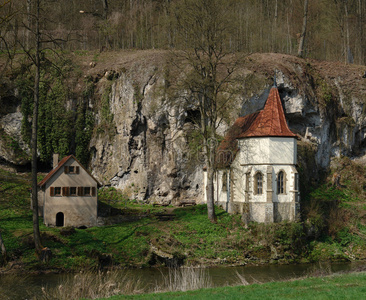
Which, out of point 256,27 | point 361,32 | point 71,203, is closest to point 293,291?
point 71,203

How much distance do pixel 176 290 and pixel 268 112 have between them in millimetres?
19604

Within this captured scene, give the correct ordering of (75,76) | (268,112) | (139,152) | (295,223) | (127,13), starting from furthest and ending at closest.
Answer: (127,13)
(75,76)
(139,152)
(268,112)
(295,223)

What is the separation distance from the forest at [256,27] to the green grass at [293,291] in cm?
3960

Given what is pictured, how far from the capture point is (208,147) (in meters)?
35.0

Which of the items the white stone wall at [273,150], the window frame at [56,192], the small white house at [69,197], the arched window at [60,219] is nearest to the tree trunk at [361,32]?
the white stone wall at [273,150]

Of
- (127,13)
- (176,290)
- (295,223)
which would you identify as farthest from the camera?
(127,13)

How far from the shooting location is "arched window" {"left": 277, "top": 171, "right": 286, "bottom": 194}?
3394 centimetres

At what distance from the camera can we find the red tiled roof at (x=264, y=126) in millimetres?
34250

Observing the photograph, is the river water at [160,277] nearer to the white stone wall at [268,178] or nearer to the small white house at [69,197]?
the white stone wall at [268,178]

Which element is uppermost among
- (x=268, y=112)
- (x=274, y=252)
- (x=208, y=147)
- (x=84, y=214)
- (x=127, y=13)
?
(x=127, y=13)

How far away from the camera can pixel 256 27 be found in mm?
55875

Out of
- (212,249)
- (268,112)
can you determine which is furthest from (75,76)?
(212,249)

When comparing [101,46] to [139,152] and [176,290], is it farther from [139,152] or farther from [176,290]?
[176,290]

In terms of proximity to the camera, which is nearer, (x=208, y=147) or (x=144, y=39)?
Result: (x=208, y=147)
